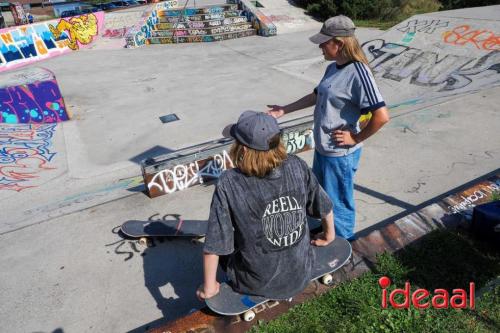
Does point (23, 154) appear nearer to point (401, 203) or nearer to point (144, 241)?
point (144, 241)

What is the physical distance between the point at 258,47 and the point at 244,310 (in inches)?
696

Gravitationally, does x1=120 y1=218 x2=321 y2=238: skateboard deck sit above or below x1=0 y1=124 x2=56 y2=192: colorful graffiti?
above

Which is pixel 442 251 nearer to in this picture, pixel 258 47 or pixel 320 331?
pixel 320 331

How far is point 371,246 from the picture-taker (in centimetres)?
373

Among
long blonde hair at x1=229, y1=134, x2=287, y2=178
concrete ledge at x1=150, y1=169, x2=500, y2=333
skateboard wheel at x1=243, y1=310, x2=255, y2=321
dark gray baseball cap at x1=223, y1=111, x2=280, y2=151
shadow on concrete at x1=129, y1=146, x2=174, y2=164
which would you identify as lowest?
shadow on concrete at x1=129, y1=146, x2=174, y2=164

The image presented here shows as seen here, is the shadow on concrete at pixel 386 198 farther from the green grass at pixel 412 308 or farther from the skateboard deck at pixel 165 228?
the skateboard deck at pixel 165 228

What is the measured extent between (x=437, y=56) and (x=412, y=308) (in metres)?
11.1

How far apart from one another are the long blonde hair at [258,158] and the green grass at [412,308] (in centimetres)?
149

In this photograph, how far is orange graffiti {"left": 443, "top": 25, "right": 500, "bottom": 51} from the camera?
35.9 ft

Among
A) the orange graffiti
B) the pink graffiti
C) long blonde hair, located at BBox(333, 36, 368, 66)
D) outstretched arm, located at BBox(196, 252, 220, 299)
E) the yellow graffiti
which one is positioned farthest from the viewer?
the pink graffiti

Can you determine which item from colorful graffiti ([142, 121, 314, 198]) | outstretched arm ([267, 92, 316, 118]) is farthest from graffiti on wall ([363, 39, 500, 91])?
outstretched arm ([267, 92, 316, 118])

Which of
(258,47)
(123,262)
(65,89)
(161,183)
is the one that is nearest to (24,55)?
(65,89)

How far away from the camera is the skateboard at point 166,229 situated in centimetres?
458

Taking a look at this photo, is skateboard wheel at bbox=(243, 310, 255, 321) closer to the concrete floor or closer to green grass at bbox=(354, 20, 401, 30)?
the concrete floor
